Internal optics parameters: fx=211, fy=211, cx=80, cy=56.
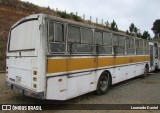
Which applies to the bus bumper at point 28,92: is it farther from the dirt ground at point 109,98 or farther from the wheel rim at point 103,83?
the wheel rim at point 103,83

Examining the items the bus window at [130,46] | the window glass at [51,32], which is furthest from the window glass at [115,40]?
the window glass at [51,32]

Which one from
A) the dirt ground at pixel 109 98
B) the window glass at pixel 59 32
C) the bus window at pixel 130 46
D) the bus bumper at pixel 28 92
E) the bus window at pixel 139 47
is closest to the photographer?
the bus bumper at pixel 28 92

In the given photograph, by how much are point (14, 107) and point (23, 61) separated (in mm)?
1549

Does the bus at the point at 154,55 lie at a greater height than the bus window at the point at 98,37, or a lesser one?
lesser

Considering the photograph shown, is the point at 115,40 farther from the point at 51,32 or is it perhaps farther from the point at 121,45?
the point at 51,32

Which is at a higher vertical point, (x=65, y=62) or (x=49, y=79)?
(x=65, y=62)

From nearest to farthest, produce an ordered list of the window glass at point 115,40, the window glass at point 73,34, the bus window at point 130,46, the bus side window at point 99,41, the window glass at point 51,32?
the window glass at point 51,32, the window glass at point 73,34, the bus side window at point 99,41, the window glass at point 115,40, the bus window at point 130,46

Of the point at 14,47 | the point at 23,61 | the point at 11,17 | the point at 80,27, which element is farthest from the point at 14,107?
the point at 11,17

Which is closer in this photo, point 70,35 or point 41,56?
point 41,56

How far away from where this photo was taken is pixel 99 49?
8.38 m

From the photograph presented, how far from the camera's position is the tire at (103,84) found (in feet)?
27.7

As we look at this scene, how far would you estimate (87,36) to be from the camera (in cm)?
773

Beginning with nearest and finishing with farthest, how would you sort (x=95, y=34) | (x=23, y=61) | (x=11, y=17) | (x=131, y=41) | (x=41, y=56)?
(x=41, y=56), (x=23, y=61), (x=95, y=34), (x=131, y=41), (x=11, y=17)

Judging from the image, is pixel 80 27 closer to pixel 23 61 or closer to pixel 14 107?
pixel 23 61
